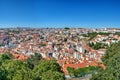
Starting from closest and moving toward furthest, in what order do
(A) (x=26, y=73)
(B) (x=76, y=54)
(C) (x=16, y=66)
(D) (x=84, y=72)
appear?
1. (A) (x=26, y=73)
2. (C) (x=16, y=66)
3. (D) (x=84, y=72)
4. (B) (x=76, y=54)

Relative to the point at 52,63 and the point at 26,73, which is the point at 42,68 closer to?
the point at 52,63

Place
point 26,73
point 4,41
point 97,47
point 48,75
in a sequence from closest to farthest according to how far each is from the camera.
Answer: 1. point 26,73
2. point 48,75
3. point 97,47
4. point 4,41

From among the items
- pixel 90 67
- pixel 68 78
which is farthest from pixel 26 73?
pixel 90 67

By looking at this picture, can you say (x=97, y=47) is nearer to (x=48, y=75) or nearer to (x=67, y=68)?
(x=67, y=68)

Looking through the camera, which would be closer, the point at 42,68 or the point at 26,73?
the point at 26,73

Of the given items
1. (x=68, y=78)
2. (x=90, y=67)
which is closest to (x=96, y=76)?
(x=68, y=78)

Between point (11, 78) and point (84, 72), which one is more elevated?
point (11, 78)

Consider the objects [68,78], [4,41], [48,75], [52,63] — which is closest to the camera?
[48,75]

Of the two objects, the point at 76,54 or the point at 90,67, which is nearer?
the point at 90,67

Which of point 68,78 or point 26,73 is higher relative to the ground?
point 26,73
